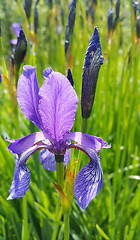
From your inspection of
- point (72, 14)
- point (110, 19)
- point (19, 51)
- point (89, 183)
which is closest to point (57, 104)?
point (89, 183)

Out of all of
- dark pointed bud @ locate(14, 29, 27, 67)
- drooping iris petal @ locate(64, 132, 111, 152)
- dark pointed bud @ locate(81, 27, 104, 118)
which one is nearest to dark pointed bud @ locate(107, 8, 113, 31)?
dark pointed bud @ locate(14, 29, 27, 67)

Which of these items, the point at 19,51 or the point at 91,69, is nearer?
the point at 91,69

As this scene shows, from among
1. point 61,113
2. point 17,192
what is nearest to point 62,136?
point 61,113

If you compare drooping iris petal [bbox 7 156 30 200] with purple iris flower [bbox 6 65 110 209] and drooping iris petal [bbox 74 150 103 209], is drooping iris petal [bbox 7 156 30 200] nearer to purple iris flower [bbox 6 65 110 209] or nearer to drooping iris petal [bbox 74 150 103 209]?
purple iris flower [bbox 6 65 110 209]

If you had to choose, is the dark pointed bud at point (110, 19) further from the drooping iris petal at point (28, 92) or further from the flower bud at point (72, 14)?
the drooping iris petal at point (28, 92)

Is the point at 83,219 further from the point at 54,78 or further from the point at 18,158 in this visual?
the point at 54,78

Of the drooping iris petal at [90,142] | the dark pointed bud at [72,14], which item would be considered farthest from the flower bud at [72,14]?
the drooping iris petal at [90,142]

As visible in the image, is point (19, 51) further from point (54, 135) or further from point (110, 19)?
point (110, 19)
